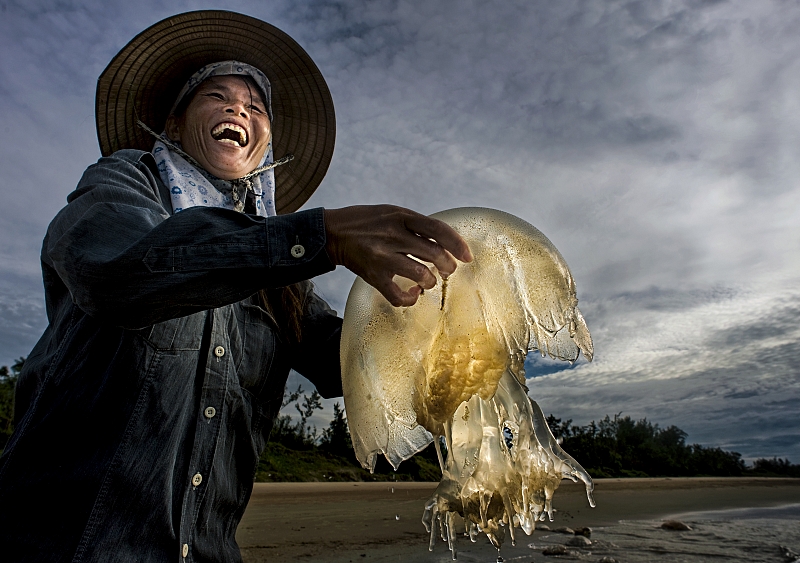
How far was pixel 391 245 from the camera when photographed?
3.18 feet

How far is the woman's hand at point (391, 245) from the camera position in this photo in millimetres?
967

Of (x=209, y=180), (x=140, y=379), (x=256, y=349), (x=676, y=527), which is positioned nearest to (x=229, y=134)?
(x=209, y=180)

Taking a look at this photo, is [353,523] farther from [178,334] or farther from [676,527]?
[178,334]

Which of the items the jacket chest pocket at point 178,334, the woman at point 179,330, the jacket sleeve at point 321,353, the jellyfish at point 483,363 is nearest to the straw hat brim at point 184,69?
the woman at point 179,330

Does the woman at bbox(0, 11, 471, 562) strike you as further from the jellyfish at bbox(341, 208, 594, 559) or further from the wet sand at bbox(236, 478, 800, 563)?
the wet sand at bbox(236, 478, 800, 563)

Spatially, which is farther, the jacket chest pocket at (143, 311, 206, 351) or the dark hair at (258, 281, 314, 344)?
the dark hair at (258, 281, 314, 344)

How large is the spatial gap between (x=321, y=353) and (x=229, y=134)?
91 centimetres

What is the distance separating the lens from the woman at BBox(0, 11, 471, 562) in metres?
0.98

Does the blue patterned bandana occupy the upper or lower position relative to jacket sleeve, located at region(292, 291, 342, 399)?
upper

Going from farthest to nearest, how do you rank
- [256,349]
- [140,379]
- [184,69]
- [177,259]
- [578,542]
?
[578,542] → [184,69] → [256,349] → [140,379] → [177,259]

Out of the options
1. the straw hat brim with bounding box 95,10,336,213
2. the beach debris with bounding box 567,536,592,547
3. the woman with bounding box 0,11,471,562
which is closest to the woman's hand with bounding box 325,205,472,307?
the woman with bounding box 0,11,471,562

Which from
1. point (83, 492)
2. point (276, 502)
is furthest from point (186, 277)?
point (276, 502)

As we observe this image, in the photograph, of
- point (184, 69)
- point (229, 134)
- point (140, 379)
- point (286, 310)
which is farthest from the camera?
point (184, 69)

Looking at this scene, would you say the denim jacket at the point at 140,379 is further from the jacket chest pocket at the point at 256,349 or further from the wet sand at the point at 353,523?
the wet sand at the point at 353,523
